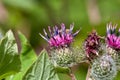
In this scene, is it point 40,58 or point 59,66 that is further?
point 59,66

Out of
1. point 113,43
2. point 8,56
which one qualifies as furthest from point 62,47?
point 8,56

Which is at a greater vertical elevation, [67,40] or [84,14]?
[84,14]

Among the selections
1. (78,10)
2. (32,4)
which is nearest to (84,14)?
(78,10)

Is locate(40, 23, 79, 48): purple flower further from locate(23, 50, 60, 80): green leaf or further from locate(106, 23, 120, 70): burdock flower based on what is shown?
locate(23, 50, 60, 80): green leaf

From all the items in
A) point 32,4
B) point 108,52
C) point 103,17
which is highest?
point 32,4

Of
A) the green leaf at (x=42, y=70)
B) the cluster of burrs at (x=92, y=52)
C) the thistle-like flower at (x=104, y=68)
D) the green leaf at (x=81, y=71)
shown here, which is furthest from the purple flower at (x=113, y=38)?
the green leaf at (x=81, y=71)

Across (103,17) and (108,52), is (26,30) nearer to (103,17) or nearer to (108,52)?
(103,17)
